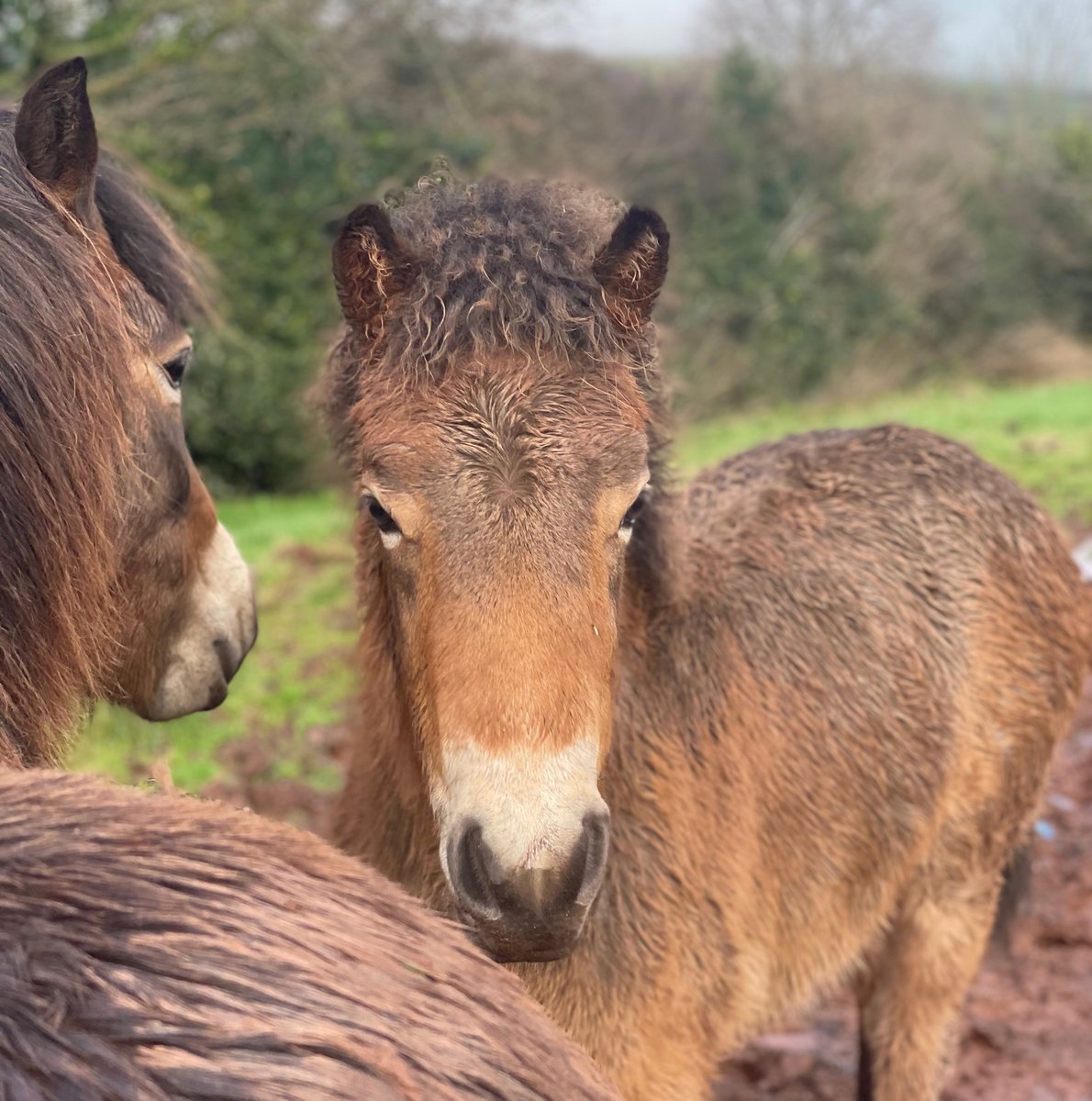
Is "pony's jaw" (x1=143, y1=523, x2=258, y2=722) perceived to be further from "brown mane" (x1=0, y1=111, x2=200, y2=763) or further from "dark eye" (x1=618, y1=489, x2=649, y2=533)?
"dark eye" (x1=618, y1=489, x2=649, y2=533)

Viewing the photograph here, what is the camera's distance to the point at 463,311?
193 cm

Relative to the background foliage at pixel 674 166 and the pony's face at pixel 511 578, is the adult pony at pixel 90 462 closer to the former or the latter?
the pony's face at pixel 511 578

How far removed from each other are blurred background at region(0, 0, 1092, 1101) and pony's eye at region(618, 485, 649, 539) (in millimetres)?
692

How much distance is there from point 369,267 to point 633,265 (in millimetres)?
524

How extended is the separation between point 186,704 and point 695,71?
24.0 metres

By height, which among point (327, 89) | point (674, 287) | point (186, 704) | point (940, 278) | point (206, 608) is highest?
point (206, 608)

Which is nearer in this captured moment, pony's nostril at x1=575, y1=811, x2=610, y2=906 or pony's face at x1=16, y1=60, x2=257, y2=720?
pony's nostril at x1=575, y1=811, x2=610, y2=906

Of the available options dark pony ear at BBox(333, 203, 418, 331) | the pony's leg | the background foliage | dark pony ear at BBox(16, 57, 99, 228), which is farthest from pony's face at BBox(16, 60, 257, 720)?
the background foliage

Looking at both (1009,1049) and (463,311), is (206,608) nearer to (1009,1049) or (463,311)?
(463,311)

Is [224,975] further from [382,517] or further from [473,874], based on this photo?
[382,517]

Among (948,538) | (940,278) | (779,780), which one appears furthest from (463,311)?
(940,278)

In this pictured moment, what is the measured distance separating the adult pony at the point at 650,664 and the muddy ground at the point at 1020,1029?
1.66ft

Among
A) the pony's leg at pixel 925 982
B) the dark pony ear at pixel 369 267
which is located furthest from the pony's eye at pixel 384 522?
the pony's leg at pixel 925 982

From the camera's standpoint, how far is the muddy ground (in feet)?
11.7
